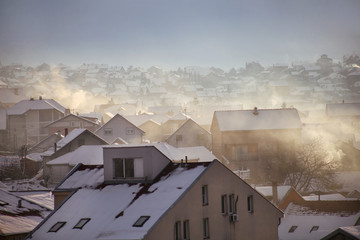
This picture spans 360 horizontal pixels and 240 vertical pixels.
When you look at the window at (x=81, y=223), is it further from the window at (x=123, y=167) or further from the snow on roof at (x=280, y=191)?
the snow on roof at (x=280, y=191)

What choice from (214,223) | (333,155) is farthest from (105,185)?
(333,155)

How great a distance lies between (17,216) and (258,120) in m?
47.6

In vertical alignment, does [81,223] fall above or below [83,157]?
above

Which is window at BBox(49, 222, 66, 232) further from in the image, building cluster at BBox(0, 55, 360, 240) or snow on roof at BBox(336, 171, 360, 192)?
snow on roof at BBox(336, 171, 360, 192)

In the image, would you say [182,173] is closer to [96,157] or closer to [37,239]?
[37,239]

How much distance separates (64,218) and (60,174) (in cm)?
3414

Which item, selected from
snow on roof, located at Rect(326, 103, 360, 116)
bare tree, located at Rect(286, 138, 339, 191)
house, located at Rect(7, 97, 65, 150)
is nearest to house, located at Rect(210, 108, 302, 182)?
bare tree, located at Rect(286, 138, 339, 191)

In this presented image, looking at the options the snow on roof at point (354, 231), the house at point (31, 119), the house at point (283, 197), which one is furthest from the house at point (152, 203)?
the house at point (31, 119)

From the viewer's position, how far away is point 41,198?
148ft

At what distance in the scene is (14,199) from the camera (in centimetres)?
4072

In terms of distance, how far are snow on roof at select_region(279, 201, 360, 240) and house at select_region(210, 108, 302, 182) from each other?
25.4 meters

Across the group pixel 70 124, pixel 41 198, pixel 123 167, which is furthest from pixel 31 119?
pixel 123 167

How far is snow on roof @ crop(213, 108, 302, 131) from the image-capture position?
8019 centimetres

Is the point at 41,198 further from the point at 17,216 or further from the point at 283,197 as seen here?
the point at 283,197
